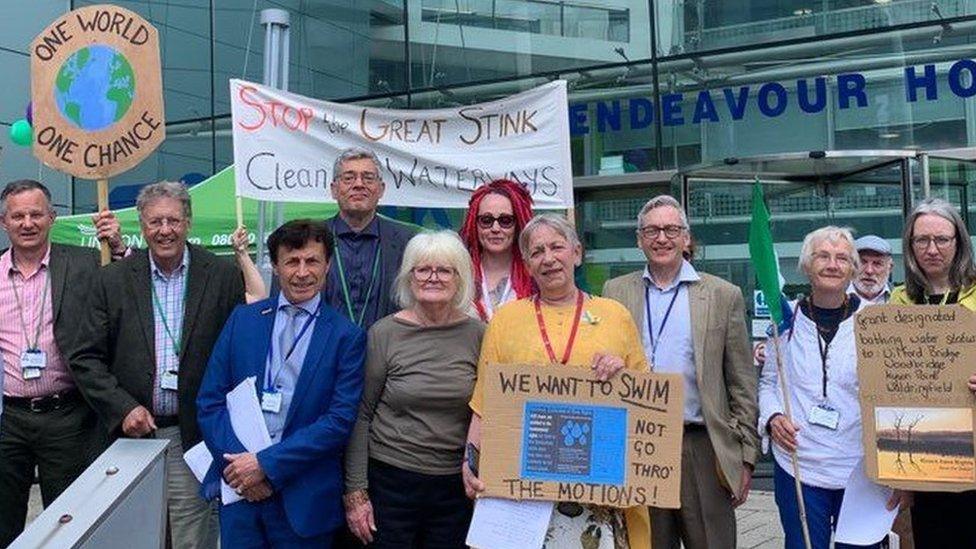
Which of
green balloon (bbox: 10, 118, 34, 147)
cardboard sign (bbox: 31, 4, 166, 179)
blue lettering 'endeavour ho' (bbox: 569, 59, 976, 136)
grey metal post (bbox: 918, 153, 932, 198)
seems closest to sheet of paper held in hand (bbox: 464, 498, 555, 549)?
cardboard sign (bbox: 31, 4, 166, 179)

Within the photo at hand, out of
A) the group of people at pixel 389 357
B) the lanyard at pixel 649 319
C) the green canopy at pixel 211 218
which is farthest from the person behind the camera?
the green canopy at pixel 211 218

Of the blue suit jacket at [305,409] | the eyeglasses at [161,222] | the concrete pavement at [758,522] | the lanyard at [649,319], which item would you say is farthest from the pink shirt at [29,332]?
the concrete pavement at [758,522]

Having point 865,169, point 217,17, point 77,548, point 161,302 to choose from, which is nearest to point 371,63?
point 217,17

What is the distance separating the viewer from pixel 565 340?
3.61m

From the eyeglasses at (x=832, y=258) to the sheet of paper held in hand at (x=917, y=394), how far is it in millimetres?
259

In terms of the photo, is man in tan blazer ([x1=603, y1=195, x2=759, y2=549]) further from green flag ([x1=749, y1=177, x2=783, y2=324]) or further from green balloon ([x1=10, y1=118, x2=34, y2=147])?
green balloon ([x1=10, y1=118, x2=34, y2=147])

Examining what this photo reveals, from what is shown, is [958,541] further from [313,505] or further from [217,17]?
[217,17]

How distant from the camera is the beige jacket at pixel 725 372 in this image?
13.3ft

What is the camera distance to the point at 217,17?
12305 mm

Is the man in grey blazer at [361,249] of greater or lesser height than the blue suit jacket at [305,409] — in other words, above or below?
above

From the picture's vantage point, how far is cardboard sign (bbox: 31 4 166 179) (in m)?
5.06

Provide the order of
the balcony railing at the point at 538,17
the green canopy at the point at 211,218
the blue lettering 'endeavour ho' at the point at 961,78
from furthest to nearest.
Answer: the balcony railing at the point at 538,17
the green canopy at the point at 211,218
the blue lettering 'endeavour ho' at the point at 961,78

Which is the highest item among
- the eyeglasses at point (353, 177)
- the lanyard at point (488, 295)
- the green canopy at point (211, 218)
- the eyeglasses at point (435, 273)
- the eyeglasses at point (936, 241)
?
the green canopy at point (211, 218)

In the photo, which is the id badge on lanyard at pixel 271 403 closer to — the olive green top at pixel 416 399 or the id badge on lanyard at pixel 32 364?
the olive green top at pixel 416 399
